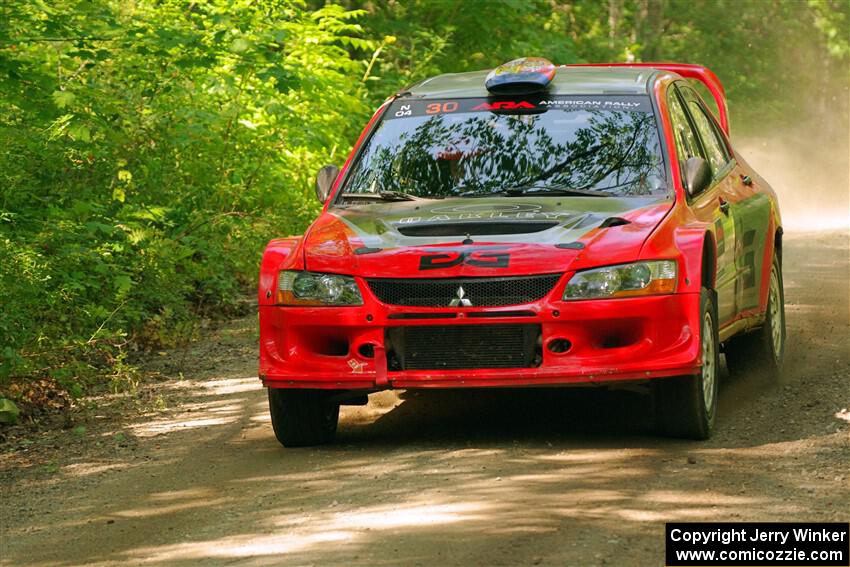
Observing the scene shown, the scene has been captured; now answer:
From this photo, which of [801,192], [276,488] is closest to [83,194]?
[276,488]

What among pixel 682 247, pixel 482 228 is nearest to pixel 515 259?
pixel 482 228

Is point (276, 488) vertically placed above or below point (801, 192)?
above

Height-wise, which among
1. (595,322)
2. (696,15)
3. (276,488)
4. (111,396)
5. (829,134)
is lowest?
(829,134)

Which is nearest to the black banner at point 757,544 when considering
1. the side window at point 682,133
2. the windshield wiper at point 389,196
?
the side window at point 682,133

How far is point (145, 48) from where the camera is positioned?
40.4 ft

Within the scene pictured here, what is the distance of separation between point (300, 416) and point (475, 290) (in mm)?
1266

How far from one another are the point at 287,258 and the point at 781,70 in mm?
49845

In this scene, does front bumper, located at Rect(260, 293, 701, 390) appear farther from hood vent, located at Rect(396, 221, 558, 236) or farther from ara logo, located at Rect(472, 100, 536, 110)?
ara logo, located at Rect(472, 100, 536, 110)

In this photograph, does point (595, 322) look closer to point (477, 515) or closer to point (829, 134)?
point (477, 515)

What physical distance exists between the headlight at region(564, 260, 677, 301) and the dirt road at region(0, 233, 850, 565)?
0.78 m

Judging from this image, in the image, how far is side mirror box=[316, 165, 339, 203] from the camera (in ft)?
28.5

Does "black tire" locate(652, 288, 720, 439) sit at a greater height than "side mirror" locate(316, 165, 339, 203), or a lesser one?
lesser

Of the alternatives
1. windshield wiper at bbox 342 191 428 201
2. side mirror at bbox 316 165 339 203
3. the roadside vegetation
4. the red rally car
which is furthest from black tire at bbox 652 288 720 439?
the roadside vegetation

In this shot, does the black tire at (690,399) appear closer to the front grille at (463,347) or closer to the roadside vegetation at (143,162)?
the front grille at (463,347)
